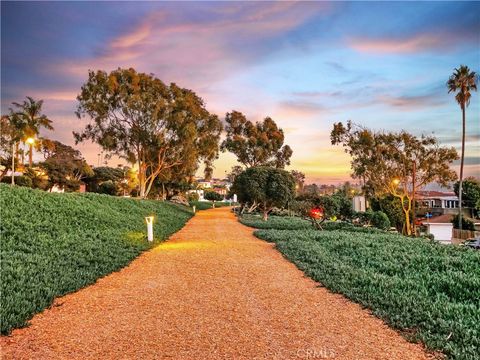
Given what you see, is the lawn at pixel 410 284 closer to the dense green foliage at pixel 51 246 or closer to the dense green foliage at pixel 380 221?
the dense green foliage at pixel 51 246

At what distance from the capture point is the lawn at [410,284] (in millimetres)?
4891

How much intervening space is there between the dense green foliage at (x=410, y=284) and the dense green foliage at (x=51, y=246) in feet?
17.2

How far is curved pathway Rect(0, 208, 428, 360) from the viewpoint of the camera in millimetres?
4449

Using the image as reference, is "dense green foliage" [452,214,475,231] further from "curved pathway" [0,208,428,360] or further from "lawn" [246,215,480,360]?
"curved pathway" [0,208,428,360]

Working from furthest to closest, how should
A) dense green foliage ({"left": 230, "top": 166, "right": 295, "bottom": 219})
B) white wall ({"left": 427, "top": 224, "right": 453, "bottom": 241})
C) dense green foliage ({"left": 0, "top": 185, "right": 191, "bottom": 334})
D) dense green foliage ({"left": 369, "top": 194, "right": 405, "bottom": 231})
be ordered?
dense green foliage ({"left": 369, "top": 194, "right": 405, "bottom": 231}), dense green foliage ({"left": 230, "top": 166, "right": 295, "bottom": 219}), white wall ({"left": 427, "top": 224, "right": 453, "bottom": 241}), dense green foliage ({"left": 0, "top": 185, "right": 191, "bottom": 334})

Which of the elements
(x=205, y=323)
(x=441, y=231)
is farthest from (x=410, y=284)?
(x=441, y=231)

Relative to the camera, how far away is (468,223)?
42.5 metres

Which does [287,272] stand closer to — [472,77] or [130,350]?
[130,350]

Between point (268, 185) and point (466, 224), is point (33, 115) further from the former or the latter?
point (466, 224)

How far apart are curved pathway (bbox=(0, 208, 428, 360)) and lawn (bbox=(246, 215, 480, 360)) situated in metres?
0.35

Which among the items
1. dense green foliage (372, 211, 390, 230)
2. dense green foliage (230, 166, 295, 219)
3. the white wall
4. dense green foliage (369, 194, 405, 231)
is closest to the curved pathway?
the white wall

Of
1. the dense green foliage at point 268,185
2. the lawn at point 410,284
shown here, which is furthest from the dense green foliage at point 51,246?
the dense green foliage at point 268,185

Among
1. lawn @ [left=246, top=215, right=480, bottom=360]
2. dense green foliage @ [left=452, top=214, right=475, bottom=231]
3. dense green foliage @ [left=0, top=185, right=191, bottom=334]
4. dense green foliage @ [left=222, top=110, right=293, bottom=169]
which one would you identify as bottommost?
dense green foliage @ [left=452, top=214, right=475, bottom=231]

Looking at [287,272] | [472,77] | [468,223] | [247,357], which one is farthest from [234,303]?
[468,223]
